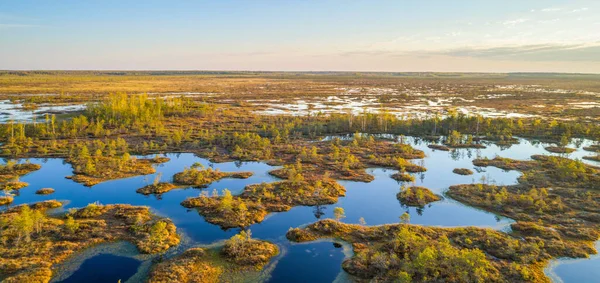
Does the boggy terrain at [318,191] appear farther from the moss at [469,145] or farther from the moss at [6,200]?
the moss at [469,145]

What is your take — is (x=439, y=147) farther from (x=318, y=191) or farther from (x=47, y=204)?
(x=47, y=204)

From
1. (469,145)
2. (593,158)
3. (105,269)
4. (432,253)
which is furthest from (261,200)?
(593,158)

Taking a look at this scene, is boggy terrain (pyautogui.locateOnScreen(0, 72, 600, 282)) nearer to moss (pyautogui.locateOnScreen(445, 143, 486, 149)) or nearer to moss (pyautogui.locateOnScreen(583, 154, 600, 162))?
moss (pyautogui.locateOnScreen(583, 154, 600, 162))

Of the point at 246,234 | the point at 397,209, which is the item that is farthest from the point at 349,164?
the point at 246,234

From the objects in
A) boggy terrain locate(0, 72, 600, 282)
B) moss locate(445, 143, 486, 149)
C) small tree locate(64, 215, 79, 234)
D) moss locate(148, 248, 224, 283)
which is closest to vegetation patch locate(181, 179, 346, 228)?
boggy terrain locate(0, 72, 600, 282)

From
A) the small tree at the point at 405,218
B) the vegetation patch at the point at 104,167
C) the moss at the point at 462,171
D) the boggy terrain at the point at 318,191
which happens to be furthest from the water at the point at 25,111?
the moss at the point at 462,171

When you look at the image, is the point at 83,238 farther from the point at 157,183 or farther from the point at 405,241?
the point at 405,241

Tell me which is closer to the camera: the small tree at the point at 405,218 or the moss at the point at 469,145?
the small tree at the point at 405,218
